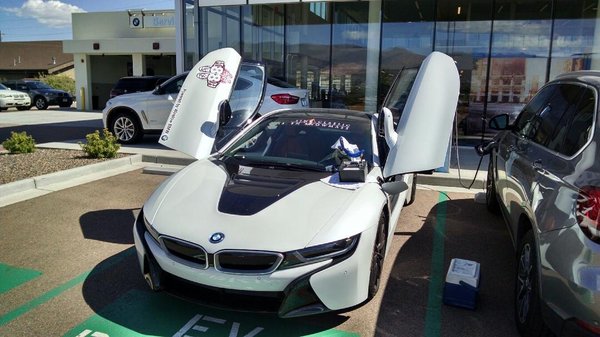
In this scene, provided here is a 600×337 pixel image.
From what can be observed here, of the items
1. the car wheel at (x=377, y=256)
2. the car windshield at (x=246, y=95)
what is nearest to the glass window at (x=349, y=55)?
the car windshield at (x=246, y=95)

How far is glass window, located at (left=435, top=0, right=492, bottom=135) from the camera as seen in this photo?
1237cm

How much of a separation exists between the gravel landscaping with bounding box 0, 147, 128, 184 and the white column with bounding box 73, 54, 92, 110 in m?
18.2

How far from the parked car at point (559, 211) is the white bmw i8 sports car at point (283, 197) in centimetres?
75

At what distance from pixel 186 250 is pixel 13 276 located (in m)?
1.93

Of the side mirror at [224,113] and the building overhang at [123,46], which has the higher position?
the building overhang at [123,46]

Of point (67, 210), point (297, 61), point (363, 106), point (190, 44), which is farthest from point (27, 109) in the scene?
point (67, 210)

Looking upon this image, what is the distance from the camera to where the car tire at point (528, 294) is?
284 centimetres

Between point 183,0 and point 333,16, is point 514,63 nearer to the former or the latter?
point 333,16

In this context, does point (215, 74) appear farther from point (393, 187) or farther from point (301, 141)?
point (393, 187)

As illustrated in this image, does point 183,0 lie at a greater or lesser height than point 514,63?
greater

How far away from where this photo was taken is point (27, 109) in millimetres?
25000

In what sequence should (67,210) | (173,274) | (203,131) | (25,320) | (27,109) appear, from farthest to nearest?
(27,109)
(67,210)
(203,131)
(25,320)
(173,274)

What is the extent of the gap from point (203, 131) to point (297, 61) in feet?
31.5

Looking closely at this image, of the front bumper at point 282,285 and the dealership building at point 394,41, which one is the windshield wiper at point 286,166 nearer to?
the front bumper at point 282,285
